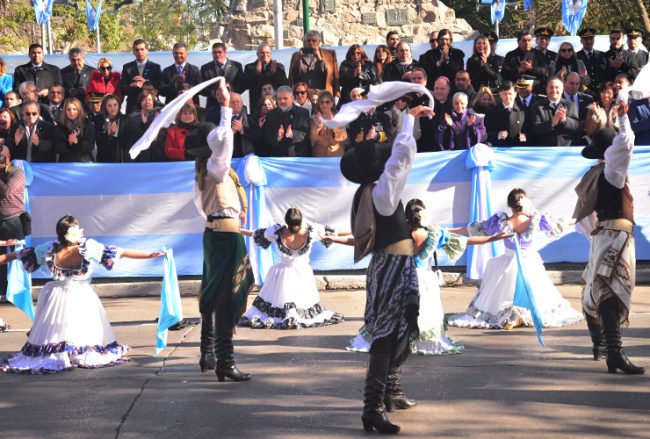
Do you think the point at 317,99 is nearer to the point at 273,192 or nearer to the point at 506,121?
the point at 273,192

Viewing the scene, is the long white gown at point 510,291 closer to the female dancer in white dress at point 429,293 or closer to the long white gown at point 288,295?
the female dancer in white dress at point 429,293

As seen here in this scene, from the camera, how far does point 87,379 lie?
841 centimetres

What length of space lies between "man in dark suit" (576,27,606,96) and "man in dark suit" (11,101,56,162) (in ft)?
23.9

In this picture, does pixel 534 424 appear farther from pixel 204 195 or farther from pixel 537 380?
pixel 204 195

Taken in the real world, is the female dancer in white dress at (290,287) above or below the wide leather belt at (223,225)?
below

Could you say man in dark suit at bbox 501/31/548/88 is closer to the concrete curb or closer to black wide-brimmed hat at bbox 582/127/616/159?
the concrete curb

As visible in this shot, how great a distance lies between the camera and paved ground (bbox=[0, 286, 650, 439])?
22.2 ft

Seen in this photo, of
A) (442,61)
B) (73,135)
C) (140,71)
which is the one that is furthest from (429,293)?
(140,71)

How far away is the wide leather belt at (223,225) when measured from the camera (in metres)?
8.23

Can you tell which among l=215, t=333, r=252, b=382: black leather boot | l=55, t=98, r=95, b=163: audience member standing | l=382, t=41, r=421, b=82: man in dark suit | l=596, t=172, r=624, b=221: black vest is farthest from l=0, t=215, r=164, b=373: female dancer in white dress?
l=382, t=41, r=421, b=82: man in dark suit

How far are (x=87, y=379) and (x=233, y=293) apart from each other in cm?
133

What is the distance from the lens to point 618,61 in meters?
15.0

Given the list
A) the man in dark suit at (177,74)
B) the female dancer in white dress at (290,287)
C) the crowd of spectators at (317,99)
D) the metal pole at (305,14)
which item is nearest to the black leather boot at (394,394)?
the female dancer in white dress at (290,287)

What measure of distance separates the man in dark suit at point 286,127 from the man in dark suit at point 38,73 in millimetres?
3697
